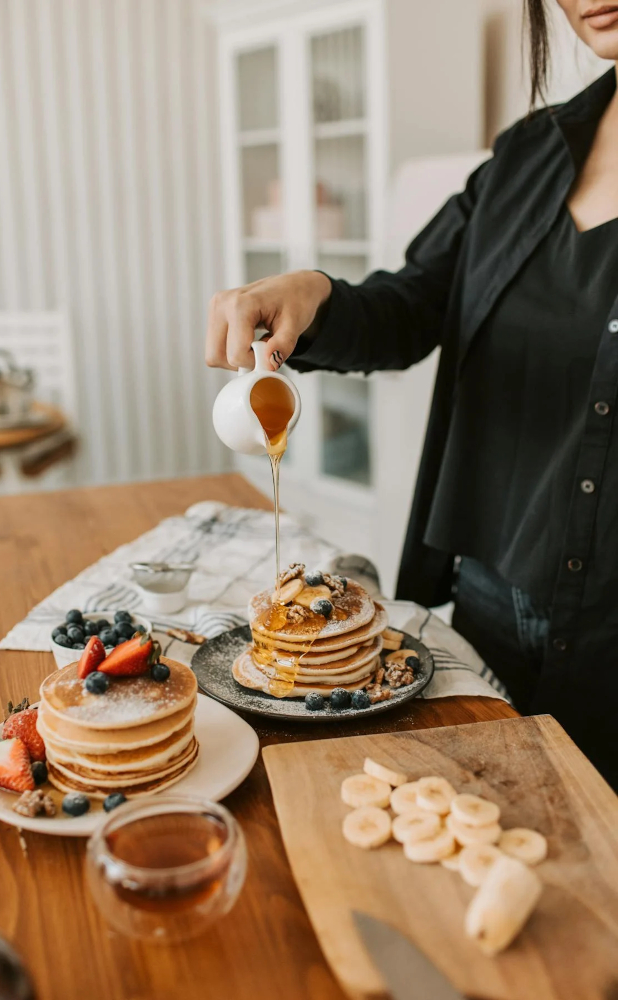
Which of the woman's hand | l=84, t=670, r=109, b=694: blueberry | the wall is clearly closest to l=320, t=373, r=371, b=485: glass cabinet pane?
the wall

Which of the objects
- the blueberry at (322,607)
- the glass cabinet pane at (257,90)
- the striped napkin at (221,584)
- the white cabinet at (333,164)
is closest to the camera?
the blueberry at (322,607)

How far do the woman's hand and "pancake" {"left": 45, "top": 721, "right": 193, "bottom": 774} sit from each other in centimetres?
49

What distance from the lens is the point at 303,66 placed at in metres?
3.69

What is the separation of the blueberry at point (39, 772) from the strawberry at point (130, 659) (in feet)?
0.36

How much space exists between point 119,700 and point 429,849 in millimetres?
337

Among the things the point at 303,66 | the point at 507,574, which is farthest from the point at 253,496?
the point at 303,66

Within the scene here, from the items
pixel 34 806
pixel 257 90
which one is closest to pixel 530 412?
pixel 34 806

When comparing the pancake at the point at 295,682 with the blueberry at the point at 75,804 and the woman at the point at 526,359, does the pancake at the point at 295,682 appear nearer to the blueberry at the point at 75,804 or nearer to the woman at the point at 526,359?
the blueberry at the point at 75,804

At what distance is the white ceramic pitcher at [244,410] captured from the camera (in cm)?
110

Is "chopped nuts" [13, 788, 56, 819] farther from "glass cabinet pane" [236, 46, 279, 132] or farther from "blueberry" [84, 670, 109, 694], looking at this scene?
"glass cabinet pane" [236, 46, 279, 132]

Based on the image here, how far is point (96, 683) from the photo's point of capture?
91cm

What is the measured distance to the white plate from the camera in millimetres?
833

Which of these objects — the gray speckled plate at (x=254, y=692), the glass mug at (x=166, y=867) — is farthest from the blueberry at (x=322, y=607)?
the glass mug at (x=166, y=867)

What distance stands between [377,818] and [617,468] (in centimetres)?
71
